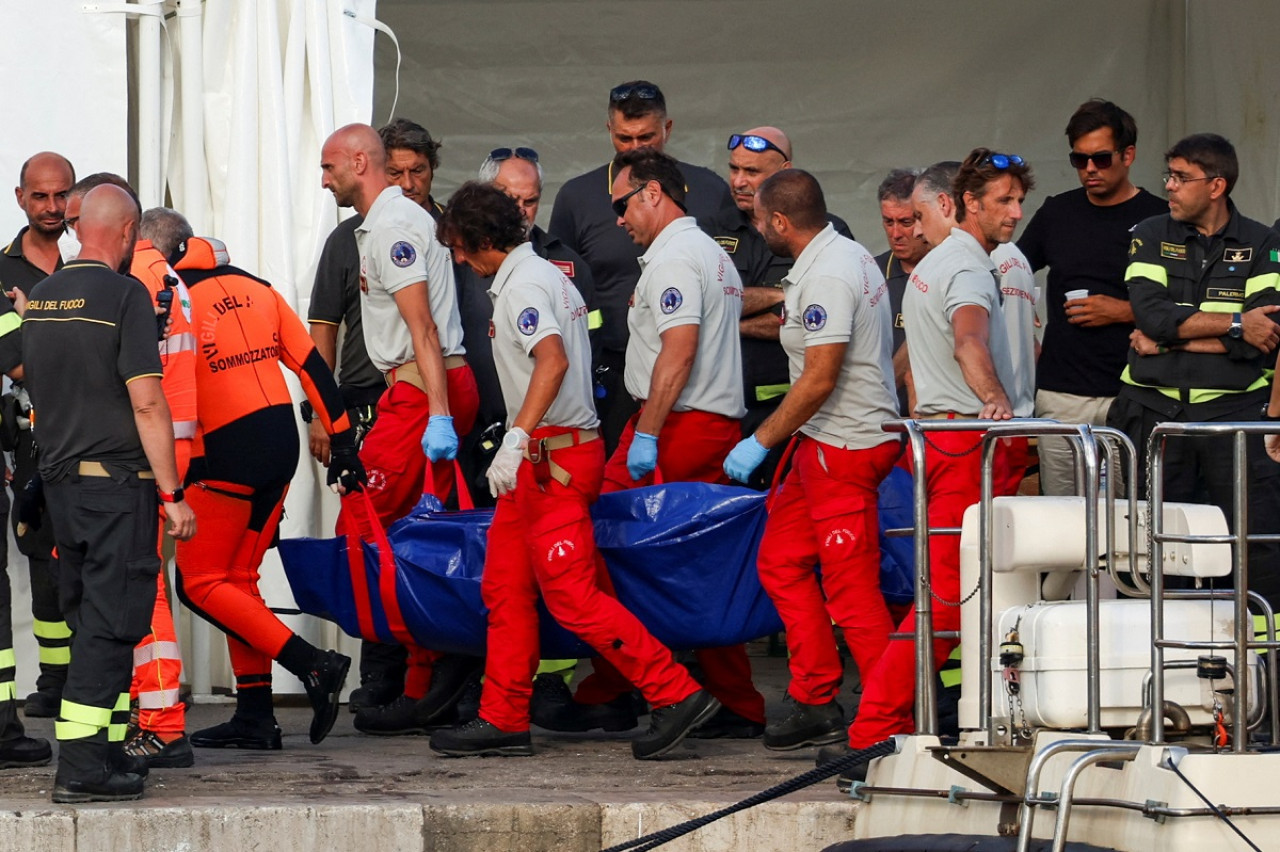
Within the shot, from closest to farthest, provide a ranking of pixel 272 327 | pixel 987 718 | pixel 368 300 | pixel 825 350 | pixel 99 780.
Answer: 1. pixel 987 718
2. pixel 99 780
3. pixel 825 350
4. pixel 272 327
5. pixel 368 300

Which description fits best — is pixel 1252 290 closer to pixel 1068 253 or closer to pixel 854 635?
A: pixel 1068 253

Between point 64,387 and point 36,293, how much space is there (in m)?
0.28

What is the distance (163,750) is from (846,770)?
2061mm

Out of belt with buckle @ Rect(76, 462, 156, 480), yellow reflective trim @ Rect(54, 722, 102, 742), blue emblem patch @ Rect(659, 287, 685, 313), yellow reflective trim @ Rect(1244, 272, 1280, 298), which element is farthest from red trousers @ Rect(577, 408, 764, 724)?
yellow reflective trim @ Rect(54, 722, 102, 742)

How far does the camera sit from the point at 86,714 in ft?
16.9

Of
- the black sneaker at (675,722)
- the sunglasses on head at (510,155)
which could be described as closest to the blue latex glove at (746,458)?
the black sneaker at (675,722)

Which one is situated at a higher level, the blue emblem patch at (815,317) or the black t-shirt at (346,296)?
the black t-shirt at (346,296)

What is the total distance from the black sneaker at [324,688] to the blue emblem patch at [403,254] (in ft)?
4.45

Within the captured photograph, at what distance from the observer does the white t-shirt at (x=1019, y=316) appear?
6051 mm

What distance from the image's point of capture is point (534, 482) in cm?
585

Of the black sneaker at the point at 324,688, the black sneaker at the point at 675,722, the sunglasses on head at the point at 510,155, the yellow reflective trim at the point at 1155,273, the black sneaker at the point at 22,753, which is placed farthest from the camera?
the sunglasses on head at the point at 510,155

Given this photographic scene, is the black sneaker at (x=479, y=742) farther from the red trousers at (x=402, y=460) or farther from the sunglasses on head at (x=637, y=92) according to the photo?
the sunglasses on head at (x=637, y=92)

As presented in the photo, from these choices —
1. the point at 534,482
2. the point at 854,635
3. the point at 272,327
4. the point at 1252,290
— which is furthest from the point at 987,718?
the point at 272,327

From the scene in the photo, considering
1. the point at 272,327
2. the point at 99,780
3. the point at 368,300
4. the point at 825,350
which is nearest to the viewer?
the point at 99,780
